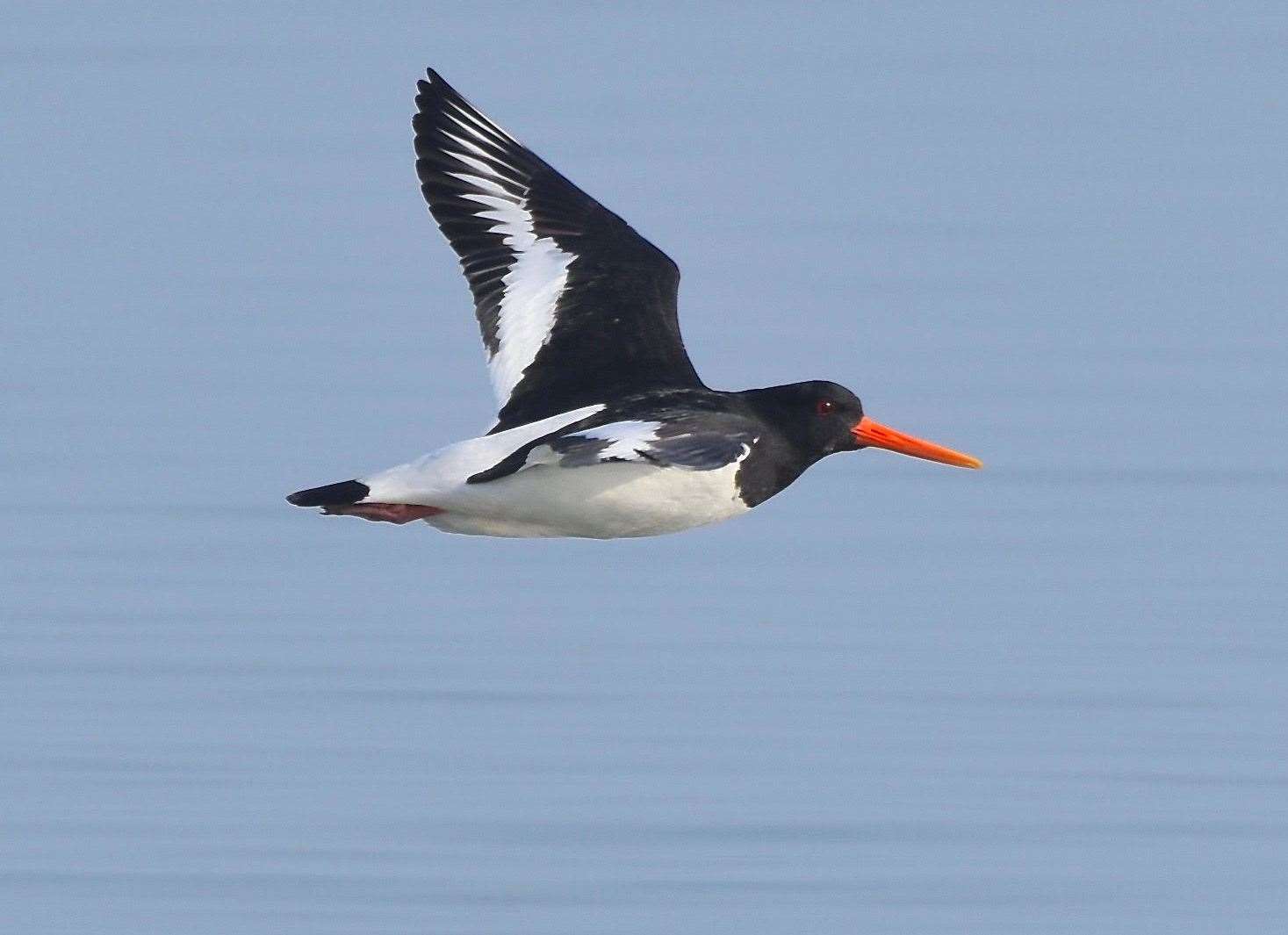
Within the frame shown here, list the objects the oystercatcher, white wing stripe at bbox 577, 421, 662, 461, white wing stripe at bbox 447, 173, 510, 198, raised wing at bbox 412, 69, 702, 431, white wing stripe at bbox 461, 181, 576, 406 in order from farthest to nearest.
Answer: white wing stripe at bbox 447, 173, 510, 198 → white wing stripe at bbox 461, 181, 576, 406 → raised wing at bbox 412, 69, 702, 431 → the oystercatcher → white wing stripe at bbox 577, 421, 662, 461

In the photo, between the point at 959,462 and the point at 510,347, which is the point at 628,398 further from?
the point at 959,462

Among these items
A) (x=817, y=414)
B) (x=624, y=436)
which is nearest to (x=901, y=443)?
(x=817, y=414)

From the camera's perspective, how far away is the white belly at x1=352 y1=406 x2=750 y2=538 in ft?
33.5

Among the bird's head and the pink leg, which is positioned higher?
the bird's head

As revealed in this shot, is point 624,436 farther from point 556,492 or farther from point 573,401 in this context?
point 573,401

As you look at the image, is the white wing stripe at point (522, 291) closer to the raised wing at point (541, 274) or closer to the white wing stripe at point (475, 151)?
the raised wing at point (541, 274)

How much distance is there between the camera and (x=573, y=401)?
36.4 feet

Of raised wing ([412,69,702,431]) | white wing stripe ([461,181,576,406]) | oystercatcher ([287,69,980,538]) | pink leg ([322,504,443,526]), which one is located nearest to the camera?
oystercatcher ([287,69,980,538])

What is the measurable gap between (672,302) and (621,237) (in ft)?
1.78

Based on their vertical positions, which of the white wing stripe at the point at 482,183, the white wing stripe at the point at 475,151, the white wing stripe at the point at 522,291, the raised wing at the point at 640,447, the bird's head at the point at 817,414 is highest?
the white wing stripe at the point at 475,151

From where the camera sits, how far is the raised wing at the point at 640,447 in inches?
370

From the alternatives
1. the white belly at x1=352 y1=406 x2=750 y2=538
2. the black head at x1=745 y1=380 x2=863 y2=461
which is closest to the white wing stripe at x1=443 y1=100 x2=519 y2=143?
the black head at x1=745 y1=380 x2=863 y2=461

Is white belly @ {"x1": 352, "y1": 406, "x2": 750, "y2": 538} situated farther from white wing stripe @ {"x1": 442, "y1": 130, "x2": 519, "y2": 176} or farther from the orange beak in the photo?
white wing stripe @ {"x1": 442, "y1": 130, "x2": 519, "y2": 176}

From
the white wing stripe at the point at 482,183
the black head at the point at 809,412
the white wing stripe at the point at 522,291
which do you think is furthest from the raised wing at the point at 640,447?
the white wing stripe at the point at 482,183
